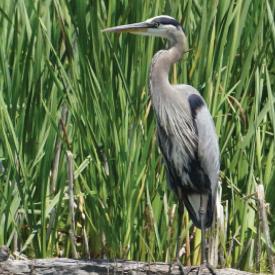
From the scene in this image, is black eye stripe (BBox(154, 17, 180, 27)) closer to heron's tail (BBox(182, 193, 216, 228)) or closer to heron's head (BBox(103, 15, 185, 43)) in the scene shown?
heron's head (BBox(103, 15, 185, 43))

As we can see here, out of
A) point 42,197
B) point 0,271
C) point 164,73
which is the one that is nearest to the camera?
point 0,271

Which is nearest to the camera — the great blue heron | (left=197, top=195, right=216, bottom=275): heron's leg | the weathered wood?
the weathered wood

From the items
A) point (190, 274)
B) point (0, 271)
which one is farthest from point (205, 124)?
point (0, 271)

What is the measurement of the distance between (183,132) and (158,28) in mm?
567

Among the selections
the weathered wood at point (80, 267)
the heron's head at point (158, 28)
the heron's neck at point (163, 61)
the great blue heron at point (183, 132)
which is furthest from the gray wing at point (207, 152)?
the weathered wood at point (80, 267)

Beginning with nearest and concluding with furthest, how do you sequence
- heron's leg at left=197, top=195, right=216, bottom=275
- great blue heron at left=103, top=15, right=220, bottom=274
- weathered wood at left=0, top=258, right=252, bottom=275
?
1. weathered wood at left=0, top=258, right=252, bottom=275
2. heron's leg at left=197, top=195, right=216, bottom=275
3. great blue heron at left=103, top=15, right=220, bottom=274

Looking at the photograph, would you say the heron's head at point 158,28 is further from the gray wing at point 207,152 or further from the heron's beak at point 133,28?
the gray wing at point 207,152

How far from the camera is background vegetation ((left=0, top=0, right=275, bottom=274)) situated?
123 inches

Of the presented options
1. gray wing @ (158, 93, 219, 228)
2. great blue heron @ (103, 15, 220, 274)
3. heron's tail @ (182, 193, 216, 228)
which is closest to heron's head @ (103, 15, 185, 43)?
great blue heron @ (103, 15, 220, 274)

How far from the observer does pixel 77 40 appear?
3.17m

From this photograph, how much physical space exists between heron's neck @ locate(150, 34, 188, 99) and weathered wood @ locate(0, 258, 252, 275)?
2.39ft

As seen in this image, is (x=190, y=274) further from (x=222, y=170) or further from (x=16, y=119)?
(x=16, y=119)

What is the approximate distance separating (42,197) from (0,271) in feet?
1.12

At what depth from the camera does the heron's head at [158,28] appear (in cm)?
304
